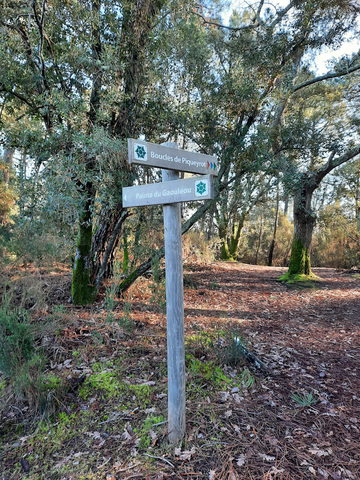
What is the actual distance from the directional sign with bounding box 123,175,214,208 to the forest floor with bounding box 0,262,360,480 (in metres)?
2.08

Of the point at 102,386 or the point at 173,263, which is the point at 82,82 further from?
the point at 102,386

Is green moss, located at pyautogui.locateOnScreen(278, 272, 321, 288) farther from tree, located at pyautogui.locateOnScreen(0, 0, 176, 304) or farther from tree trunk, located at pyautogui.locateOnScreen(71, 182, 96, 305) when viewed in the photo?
tree trunk, located at pyautogui.locateOnScreen(71, 182, 96, 305)

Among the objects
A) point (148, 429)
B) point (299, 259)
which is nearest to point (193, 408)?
point (148, 429)

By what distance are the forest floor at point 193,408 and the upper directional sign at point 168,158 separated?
248cm

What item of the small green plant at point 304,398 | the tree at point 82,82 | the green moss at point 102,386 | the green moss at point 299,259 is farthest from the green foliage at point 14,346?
the green moss at point 299,259

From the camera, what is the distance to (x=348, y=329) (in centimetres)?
590

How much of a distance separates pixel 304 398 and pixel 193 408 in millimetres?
1321

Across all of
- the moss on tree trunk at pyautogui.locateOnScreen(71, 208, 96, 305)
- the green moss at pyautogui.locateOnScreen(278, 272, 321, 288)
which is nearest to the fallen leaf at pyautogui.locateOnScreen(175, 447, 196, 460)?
the moss on tree trunk at pyautogui.locateOnScreen(71, 208, 96, 305)

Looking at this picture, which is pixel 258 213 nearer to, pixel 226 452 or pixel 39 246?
pixel 39 246

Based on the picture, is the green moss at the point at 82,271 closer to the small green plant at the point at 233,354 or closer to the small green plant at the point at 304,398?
the small green plant at the point at 233,354

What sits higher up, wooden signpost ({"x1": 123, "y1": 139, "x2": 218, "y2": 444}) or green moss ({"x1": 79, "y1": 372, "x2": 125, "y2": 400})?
wooden signpost ({"x1": 123, "y1": 139, "x2": 218, "y2": 444})

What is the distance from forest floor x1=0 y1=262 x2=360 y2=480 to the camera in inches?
99.0

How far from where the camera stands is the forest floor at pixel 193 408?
2.51 meters

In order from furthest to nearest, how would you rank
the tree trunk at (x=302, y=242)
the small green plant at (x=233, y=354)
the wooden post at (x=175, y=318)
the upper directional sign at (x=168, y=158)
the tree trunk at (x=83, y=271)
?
the tree trunk at (x=302, y=242), the tree trunk at (x=83, y=271), the small green plant at (x=233, y=354), the wooden post at (x=175, y=318), the upper directional sign at (x=168, y=158)
